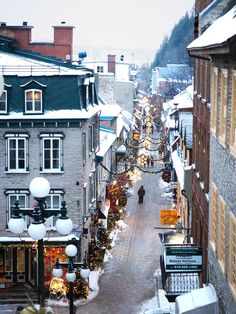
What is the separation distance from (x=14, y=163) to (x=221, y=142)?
15.5m

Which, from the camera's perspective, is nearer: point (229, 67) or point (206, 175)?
point (229, 67)

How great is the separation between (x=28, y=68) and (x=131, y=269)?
10204 millimetres

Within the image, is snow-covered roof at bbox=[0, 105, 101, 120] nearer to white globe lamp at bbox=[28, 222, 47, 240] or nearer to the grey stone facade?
the grey stone facade

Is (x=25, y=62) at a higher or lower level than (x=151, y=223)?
higher

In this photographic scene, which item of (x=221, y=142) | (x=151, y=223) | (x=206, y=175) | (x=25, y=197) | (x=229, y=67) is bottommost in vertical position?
(x=151, y=223)

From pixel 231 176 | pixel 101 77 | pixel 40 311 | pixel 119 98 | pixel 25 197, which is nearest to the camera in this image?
pixel 40 311

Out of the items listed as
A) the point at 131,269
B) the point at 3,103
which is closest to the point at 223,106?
the point at 3,103

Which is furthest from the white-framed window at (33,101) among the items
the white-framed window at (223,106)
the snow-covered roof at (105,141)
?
the white-framed window at (223,106)

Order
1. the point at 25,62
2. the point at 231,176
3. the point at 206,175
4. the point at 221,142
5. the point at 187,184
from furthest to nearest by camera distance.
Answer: the point at 25,62 → the point at 187,184 → the point at 206,175 → the point at 221,142 → the point at 231,176

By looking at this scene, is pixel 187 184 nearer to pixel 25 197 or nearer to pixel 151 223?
pixel 25 197

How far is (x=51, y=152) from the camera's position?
28.9 metres

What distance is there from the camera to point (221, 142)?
15.1m

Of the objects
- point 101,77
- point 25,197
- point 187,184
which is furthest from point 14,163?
point 101,77

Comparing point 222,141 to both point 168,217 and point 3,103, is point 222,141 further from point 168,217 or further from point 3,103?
point 3,103
